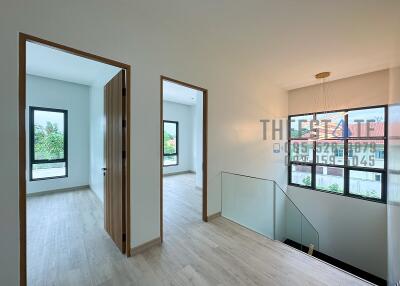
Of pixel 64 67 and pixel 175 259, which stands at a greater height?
pixel 64 67

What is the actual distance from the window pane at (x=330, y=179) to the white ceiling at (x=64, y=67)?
17.5ft

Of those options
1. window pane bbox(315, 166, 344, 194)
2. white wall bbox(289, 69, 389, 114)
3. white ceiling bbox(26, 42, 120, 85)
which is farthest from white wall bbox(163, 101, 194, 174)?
window pane bbox(315, 166, 344, 194)

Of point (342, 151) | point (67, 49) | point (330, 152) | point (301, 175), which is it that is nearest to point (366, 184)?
point (342, 151)

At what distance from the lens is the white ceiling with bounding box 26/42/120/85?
323cm

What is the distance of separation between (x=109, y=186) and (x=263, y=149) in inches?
139

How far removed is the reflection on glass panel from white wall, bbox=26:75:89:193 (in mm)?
6362

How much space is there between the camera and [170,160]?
757 cm

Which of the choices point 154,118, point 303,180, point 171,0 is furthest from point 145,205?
point 303,180

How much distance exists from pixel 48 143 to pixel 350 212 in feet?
25.2

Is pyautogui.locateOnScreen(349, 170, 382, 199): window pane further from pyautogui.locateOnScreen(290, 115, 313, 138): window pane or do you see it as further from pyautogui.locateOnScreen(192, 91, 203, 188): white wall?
pyautogui.locateOnScreen(192, 91, 203, 188): white wall

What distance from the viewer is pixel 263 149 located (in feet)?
15.0

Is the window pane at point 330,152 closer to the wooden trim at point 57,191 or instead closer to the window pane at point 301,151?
the window pane at point 301,151

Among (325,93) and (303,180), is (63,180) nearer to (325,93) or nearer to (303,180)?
(303,180)

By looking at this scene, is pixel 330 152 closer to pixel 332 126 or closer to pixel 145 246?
pixel 332 126
